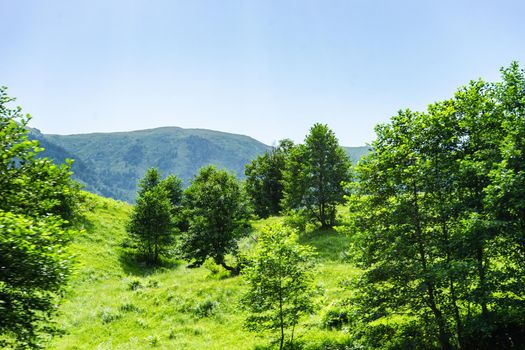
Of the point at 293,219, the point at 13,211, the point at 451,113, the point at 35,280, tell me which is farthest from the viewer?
the point at 293,219

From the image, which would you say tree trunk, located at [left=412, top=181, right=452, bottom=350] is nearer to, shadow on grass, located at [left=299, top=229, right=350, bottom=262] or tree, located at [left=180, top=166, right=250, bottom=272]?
shadow on grass, located at [left=299, top=229, right=350, bottom=262]

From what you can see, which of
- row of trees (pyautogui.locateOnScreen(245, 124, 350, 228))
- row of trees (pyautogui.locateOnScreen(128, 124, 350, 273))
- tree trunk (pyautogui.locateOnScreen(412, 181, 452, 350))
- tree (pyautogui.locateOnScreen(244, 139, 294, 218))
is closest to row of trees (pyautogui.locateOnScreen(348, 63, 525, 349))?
tree trunk (pyautogui.locateOnScreen(412, 181, 452, 350))

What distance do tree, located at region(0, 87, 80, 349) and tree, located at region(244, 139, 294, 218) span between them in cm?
5090

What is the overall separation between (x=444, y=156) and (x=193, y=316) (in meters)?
19.4

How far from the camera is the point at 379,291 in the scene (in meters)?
15.0

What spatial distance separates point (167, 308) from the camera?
25438mm

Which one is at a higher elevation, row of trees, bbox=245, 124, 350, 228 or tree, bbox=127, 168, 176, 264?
row of trees, bbox=245, 124, 350, 228

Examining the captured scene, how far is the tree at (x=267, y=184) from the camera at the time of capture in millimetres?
65225

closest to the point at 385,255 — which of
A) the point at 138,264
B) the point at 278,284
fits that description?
the point at 278,284

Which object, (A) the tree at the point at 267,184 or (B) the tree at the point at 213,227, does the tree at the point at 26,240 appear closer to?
(B) the tree at the point at 213,227

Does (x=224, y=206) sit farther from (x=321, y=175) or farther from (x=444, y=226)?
(x=444, y=226)

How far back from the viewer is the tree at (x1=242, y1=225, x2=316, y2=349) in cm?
1652

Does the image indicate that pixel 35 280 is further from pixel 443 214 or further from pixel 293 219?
pixel 293 219

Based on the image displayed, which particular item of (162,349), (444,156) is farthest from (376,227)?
(162,349)
